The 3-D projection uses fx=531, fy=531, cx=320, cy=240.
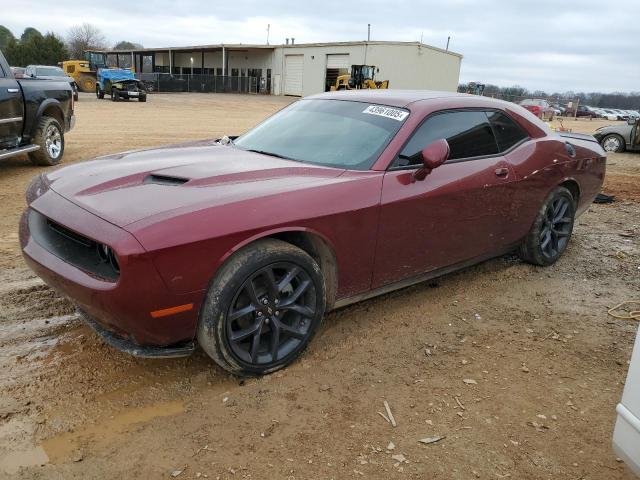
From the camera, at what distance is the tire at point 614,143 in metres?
14.9

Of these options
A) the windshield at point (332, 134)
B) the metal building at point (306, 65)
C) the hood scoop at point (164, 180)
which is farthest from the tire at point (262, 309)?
the metal building at point (306, 65)

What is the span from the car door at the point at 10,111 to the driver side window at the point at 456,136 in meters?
6.23

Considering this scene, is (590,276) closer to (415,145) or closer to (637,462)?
(415,145)

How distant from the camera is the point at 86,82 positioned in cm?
3456

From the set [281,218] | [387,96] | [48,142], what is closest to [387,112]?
[387,96]

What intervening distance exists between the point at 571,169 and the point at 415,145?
2084mm

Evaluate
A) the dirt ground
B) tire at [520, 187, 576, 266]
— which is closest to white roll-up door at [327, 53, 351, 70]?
tire at [520, 187, 576, 266]

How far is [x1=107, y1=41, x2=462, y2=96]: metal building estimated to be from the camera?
129 feet

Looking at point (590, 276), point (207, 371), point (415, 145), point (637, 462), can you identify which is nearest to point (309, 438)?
point (207, 371)

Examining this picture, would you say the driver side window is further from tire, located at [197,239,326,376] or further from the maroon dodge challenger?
tire, located at [197,239,326,376]

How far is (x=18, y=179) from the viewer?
7.54 meters

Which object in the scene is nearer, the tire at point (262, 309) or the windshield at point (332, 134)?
the tire at point (262, 309)

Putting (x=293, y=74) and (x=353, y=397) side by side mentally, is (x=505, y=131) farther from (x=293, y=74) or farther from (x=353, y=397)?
(x=293, y=74)

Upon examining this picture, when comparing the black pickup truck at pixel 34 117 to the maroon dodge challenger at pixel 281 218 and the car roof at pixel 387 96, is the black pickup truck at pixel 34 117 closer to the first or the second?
the maroon dodge challenger at pixel 281 218
